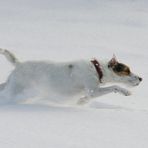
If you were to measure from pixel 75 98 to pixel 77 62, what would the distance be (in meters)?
0.37

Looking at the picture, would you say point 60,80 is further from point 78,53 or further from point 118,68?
point 78,53

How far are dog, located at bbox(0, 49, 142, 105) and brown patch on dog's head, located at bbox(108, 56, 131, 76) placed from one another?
14 cm

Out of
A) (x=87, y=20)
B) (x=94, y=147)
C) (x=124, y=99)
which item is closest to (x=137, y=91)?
(x=124, y=99)

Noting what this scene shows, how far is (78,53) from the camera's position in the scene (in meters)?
11.0

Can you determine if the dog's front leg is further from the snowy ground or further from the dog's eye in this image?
the dog's eye

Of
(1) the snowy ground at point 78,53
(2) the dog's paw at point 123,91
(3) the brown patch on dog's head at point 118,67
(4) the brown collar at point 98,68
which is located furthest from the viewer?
(3) the brown patch on dog's head at point 118,67

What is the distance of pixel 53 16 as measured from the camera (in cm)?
1609

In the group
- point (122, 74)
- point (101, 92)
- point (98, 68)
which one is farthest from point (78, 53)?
point (101, 92)

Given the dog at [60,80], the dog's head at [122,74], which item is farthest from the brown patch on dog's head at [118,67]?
the dog at [60,80]

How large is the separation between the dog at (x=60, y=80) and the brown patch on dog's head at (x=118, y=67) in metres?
0.14

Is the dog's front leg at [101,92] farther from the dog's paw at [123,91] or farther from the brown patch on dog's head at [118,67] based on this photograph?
the brown patch on dog's head at [118,67]

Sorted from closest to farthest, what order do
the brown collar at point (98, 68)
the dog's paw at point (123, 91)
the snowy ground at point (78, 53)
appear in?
the snowy ground at point (78, 53)
the dog's paw at point (123, 91)
the brown collar at point (98, 68)

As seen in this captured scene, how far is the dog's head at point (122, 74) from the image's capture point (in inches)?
264

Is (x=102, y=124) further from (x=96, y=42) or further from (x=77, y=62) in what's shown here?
(x=96, y=42)
